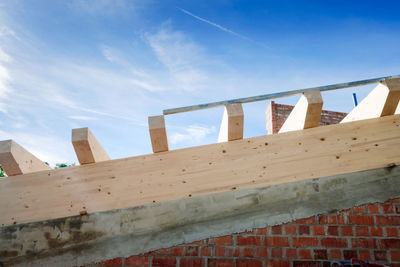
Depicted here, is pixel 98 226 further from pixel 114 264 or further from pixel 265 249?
pixel 265 249

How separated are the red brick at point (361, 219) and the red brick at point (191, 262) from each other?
1.24 metres

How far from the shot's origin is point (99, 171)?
2.05 meters

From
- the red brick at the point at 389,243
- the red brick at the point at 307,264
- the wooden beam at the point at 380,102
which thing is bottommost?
the red brick at the point at 307,264

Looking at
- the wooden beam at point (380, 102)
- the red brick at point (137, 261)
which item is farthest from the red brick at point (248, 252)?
the wooden beam at point (380, 102)

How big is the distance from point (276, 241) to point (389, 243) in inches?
35.2

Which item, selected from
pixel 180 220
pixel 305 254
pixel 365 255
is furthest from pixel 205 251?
pixel 365 255

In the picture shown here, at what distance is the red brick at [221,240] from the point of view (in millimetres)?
2072

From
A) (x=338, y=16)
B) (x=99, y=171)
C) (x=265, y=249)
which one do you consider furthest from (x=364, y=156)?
(x=338, y=16)

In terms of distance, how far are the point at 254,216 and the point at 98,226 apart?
3.93 feet

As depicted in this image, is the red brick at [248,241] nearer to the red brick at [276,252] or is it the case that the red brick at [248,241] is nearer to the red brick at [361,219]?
the red brick at [276,252]

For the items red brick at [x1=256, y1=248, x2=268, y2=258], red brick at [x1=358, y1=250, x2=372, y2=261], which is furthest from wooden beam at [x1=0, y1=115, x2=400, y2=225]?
red brick at [x1=358, y1=250, x2=372, y2=261]

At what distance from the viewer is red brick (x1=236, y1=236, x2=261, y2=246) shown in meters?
2.07

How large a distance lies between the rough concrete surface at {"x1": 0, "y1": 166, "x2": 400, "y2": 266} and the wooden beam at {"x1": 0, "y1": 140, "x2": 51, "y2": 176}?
1.36 feet

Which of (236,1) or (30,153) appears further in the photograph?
(236,1)
